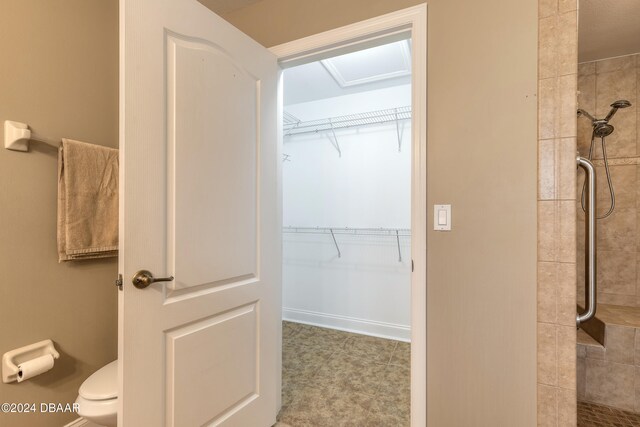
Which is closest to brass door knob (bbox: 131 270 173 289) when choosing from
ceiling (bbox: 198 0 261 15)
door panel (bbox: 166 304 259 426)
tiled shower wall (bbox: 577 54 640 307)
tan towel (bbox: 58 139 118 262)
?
door panel (bbox: 166 304 259 426)

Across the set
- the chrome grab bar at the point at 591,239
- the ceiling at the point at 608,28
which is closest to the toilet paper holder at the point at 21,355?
the chrome grab bar at the point at 591,239

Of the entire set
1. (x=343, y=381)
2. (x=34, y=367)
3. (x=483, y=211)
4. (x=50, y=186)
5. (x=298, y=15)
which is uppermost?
(x=298, y=15)

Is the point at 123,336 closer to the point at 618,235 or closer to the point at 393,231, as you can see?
the point at 393,231

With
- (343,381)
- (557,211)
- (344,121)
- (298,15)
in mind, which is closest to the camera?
(557,211)

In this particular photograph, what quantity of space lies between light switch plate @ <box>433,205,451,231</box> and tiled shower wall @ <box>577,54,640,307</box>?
175cm

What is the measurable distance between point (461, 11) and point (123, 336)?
188 centimetres

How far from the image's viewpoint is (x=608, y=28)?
1.90 metres

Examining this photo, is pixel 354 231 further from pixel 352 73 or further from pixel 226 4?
pixel 226 4

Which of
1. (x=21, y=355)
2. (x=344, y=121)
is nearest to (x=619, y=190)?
(x=344, y=121)

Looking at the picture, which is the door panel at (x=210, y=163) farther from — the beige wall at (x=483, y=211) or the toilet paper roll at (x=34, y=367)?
the beige wall at (x=483, y=211)

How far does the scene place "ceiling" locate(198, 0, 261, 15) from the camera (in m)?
1.76

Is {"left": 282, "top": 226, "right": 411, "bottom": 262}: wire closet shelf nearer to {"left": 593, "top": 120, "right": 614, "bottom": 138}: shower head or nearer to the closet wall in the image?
the closet wall

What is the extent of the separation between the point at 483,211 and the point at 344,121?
1.99 m

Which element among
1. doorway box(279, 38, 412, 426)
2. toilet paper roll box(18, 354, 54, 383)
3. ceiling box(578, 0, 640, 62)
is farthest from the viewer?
doorway box(279, 38, 412, 426)
